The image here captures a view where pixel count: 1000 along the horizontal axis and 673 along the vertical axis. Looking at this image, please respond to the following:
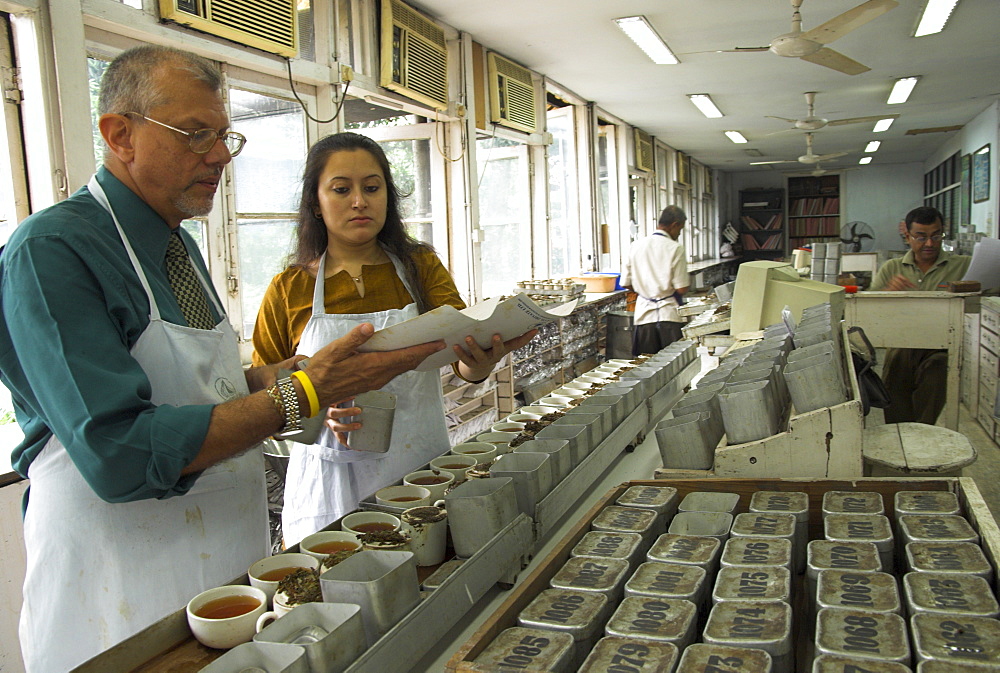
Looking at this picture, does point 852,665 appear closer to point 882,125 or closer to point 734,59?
point 734,59

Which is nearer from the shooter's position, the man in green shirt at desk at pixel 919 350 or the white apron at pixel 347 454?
the white apron at pixel 347 454

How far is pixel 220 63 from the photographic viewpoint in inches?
136

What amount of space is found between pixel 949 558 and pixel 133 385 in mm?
1353

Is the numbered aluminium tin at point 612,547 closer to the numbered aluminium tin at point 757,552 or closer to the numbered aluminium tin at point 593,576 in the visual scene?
the numbered aluminium tin at point 593,576

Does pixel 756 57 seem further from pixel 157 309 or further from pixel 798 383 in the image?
pixel 157 309

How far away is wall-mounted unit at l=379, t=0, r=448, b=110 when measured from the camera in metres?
4.51

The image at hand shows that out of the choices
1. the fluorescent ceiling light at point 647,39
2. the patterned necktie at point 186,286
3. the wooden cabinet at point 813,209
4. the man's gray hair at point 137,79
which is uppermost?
the fluorescent ceiling light at point 647,39

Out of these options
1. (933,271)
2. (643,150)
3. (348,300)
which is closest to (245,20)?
(348,300)

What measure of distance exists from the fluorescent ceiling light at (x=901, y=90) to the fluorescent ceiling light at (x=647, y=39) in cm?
298

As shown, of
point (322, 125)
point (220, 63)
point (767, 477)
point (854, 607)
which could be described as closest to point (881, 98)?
point (322, 125)

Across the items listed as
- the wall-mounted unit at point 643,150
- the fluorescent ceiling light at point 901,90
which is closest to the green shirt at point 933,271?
the fluorescent ceiling light at point 901,90

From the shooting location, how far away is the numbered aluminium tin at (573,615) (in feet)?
3.37

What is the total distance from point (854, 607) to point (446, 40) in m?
5.25

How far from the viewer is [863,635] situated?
98 centimetres
